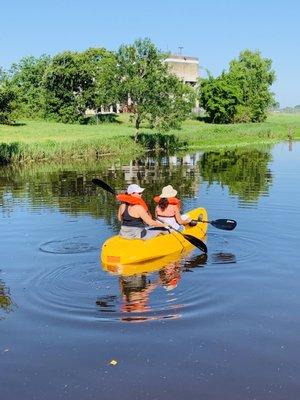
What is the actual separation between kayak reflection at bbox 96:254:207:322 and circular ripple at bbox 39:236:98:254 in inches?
86.4

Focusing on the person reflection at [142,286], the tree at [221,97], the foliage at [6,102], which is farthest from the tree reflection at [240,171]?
the tree at [221,97]

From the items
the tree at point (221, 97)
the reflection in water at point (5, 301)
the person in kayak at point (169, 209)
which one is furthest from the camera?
the tree at point (221, 97)

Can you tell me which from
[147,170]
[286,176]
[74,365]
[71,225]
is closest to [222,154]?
[147,170]

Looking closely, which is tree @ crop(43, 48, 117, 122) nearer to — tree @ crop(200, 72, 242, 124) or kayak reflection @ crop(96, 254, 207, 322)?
tree @ crop(200, 72, 242, 124)

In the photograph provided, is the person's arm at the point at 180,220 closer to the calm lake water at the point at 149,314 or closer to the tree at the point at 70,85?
the calm lake water at the point at 149,314

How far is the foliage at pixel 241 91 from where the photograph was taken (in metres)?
76.2

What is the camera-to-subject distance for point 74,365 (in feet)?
25.1

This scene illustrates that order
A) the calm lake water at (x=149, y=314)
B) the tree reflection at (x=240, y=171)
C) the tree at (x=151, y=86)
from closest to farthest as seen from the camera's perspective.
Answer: the calm lake water at (x=149, y=314) → the tree reflection at (x=240, y=171) → the tree at (x=151, y=86)

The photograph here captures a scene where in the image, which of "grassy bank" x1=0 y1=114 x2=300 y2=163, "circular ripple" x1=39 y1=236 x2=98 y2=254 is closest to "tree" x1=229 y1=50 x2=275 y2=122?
"grassy bank" x1=0 y1=114 x2=300 y2=163

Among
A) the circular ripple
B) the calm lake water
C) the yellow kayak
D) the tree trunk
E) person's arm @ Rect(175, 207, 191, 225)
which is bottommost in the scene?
the calm lake water

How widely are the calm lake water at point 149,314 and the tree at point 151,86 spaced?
84.4 ft

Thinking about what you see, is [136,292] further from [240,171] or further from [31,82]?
[31,82]

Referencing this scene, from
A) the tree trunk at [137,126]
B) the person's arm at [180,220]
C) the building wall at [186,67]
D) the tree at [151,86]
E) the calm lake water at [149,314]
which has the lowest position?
the calm lake water at [149,314]

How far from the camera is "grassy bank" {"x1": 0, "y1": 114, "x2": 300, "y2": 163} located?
37.1 meters
